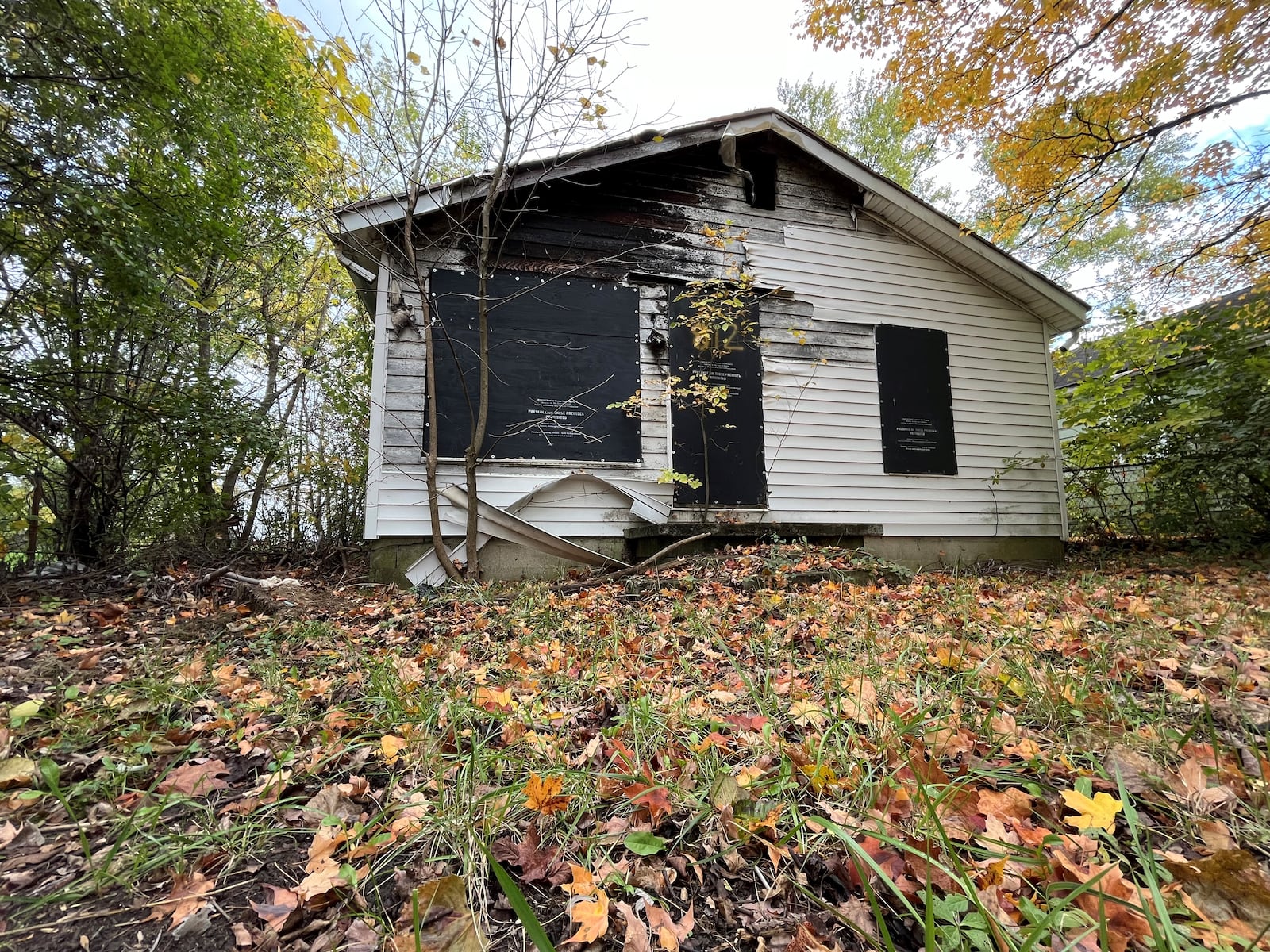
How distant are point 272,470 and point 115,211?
417 centimetres

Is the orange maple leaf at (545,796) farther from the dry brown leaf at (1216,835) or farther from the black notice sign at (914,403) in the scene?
the black notice sign at (914,403)

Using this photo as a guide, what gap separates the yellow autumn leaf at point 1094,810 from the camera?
3.07ft

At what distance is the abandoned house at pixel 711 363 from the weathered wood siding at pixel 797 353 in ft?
0.08

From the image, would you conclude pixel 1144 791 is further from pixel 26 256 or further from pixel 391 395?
pixel 26 256

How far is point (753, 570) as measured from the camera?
432 cm

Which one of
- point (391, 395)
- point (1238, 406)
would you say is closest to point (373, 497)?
point (391, 395)

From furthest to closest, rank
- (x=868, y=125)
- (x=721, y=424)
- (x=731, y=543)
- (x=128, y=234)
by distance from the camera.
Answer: (x=868, y=125), (x=721, y=424), (x=731, y=543), (x=128, y=234)

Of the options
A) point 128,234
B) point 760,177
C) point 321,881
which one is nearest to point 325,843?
point 321,881

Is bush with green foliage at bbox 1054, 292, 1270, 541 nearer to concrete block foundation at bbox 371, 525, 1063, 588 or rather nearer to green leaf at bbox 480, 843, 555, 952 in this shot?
concrete block foundation at bbox 371, 525, 1063, 588

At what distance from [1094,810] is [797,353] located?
5.80 meters

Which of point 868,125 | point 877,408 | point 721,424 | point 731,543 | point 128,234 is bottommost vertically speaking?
point 731,543

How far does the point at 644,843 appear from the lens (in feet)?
3.41

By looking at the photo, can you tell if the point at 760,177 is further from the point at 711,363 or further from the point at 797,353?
the point at 711,363

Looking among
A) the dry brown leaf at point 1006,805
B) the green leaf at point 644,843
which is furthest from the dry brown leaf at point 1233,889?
the green leaf at point 644,843
